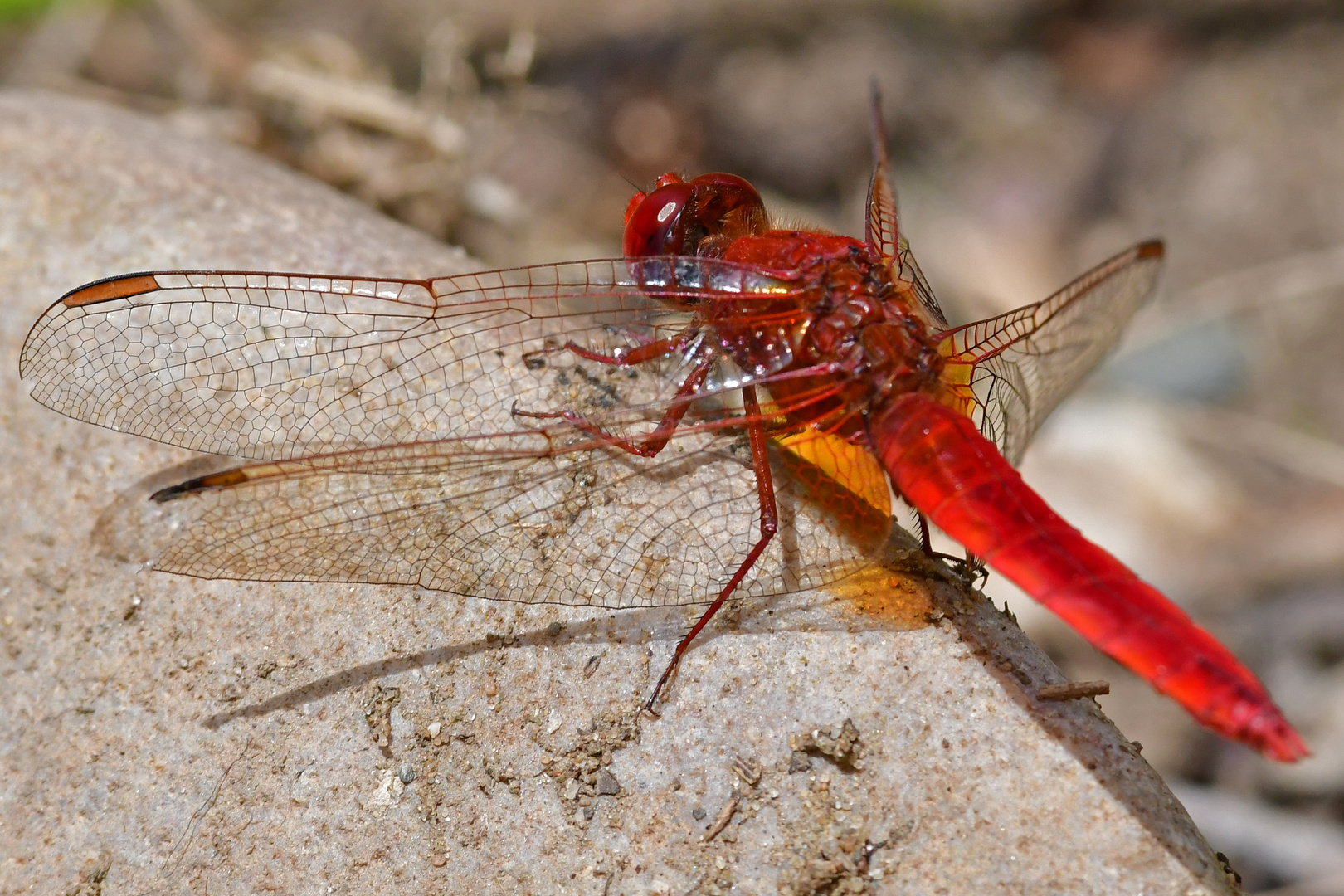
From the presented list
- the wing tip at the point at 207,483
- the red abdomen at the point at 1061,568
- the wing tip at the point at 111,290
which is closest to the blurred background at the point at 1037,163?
the red abdomen at the point at 1061,568

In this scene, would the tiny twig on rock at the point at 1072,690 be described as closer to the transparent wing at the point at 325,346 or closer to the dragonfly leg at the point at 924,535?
the dragonfly leg at the point at 924,535

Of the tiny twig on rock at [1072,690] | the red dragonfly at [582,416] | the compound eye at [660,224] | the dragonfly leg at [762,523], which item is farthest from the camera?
the compound eye at [660,224]


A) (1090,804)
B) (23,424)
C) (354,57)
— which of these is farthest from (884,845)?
(354,57)

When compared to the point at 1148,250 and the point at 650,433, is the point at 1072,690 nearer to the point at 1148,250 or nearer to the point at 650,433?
the point at 650,433

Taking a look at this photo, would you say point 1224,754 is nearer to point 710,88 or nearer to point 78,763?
point 78,763

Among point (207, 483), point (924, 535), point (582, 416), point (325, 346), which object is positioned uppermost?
point (325, 346)

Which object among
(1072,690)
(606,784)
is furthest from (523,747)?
(1072,690)
